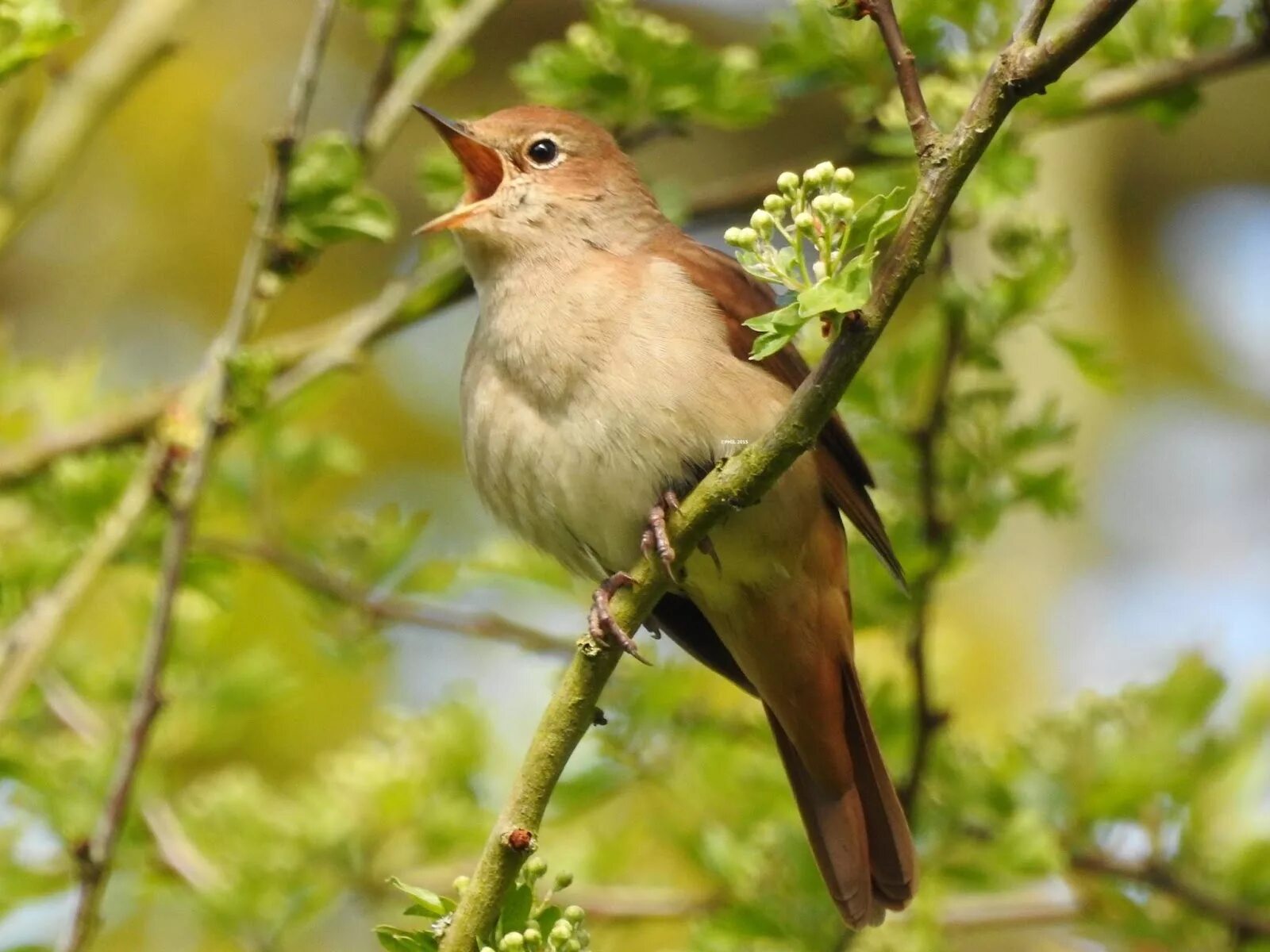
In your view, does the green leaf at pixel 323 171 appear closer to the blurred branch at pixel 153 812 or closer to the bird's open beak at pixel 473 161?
the bird's open beak at pixel 473 161

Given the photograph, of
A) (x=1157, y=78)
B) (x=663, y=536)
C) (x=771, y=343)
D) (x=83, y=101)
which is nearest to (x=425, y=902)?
(x=663, y=536)

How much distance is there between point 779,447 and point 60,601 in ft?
5.47

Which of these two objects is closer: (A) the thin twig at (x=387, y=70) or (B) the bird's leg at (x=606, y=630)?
(B) the bird's leg at (x=606, y=630)

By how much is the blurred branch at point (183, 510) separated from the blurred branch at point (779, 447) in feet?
2.92

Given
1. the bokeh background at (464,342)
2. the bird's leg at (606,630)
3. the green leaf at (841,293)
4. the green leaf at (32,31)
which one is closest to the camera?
the green leaf at (841,293)

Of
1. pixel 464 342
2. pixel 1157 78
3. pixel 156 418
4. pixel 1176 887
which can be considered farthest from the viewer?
pixel 464 342

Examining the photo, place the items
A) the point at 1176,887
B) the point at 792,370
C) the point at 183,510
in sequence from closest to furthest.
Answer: the point at 183,510 → the point at 792,370 → the point at 1176,887

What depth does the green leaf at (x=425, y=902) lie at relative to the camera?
7.07ft

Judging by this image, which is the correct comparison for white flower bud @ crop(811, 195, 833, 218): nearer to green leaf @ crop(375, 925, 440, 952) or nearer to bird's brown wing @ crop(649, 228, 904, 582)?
green leaf @ crop(375, 925, 440, 952)

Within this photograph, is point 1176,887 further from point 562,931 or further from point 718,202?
point 562,931

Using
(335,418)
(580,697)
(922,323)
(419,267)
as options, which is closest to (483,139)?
(419,267)

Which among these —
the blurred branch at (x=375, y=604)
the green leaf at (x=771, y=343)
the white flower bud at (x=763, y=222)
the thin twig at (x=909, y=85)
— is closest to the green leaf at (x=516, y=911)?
the green leaf at (x=771, y=343)

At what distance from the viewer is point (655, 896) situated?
4125mm

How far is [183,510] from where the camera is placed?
9.96 feet
